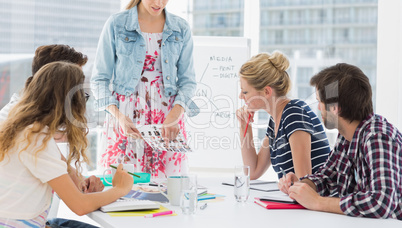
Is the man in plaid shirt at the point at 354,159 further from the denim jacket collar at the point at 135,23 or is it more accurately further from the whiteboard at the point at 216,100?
the whiteboard at the point at 216,100

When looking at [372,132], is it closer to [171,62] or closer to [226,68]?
[171,62]

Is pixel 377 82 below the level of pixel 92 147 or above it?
above

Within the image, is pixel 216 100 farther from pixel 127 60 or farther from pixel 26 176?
pixel 26 176

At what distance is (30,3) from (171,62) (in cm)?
265

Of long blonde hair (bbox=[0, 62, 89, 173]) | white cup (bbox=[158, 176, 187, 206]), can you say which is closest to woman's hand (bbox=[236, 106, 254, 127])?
white cup (bbox=[158, 176, 187, 206])

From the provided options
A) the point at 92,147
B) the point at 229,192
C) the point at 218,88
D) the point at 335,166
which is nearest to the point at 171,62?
the point at 229,192

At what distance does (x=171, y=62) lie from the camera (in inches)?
93.7

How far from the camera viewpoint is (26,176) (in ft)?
4.53

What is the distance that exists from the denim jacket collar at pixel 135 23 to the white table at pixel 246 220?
1198 mm

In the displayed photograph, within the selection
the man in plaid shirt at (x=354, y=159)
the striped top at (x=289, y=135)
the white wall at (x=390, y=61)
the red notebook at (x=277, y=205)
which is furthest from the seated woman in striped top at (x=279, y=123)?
the white wall at (x=390, y=61)

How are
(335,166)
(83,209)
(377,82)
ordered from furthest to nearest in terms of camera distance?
1. (377,82)
2. (335,166)
3. (83,209)

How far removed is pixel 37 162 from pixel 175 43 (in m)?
1.24

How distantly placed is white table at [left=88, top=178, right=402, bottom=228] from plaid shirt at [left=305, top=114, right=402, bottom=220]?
4cm

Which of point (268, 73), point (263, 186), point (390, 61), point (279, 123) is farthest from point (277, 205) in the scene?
point (390, 61)
